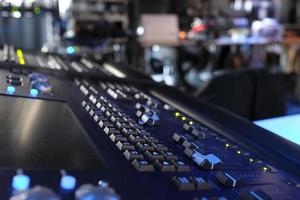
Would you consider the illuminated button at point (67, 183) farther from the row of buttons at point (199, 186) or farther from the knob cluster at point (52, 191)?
the row of buttons at point (199, 186)

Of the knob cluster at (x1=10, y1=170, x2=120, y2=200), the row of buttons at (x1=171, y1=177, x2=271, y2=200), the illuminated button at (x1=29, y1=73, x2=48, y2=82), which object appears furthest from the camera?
the illuminated button at (x1=29, y1=73, x2=48, y2=82)

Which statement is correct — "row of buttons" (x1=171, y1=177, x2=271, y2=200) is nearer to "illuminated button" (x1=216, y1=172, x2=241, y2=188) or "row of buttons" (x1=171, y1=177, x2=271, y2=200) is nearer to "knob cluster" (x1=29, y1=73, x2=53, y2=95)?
"illuminated button" (x1=216, y1=172, x2=241, y2=188)

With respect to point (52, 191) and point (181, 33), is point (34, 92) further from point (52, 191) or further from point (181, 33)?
point (181, 33)

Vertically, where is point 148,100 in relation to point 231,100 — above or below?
above

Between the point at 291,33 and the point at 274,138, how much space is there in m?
5.76

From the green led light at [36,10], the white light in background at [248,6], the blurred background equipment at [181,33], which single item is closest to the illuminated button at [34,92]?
the blurred background equipment at [181,33]

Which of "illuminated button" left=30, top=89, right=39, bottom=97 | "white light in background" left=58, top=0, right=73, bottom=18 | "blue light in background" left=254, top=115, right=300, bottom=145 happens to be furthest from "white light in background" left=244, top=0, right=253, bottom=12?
"illuminated button" left=30, top=89, right=39, bottom=97

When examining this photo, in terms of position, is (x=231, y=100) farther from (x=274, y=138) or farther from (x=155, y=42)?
(x=155, y=42)

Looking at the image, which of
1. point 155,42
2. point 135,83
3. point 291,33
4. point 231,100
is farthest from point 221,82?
point 291,33

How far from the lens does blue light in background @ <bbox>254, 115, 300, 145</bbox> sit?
88cm

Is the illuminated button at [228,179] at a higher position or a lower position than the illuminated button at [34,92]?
lower

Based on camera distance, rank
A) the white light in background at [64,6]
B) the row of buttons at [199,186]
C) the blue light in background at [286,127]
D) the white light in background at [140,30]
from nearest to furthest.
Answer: the row of buttons at [199,186] < the blue light in background at [286,127] < the white light in background at [64,6] < the white light in background at [140,30]

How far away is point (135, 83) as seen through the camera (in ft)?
4.07

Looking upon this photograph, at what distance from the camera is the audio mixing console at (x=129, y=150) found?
51 cm
